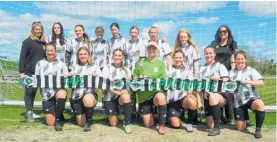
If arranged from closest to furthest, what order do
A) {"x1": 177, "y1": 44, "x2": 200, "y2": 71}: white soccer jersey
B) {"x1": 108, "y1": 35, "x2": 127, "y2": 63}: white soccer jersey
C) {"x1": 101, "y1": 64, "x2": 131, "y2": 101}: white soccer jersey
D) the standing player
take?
1. {"x1": 101, "y1": 64, "x2": 131, "y2": 101}: white soccer jersey
2. {"x1": 177, "y1": 44, "x2": 200, "y2": 71}: white soccer jersey
3. the standing player
4. {"x1": 108, "y1": 35, "x2": 127, "y2": 63}: white soccer jersey

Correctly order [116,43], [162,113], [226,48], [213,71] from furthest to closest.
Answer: [116,43] → [226,48] → [213,71] → [162,113]

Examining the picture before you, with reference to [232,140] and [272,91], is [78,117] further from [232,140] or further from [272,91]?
[272,91]

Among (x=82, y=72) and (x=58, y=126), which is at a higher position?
(x=82, y=72)

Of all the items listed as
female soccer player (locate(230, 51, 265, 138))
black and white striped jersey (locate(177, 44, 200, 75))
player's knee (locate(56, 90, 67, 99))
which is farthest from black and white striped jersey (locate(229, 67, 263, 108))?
player's knee (locate(56, 90, 67, 99))

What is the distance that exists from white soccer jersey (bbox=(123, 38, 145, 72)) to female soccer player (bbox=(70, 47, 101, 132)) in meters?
1.04

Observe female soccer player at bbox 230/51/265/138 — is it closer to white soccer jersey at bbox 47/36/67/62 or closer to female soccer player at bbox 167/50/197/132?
female soccer player at bbox 167/50/197/132

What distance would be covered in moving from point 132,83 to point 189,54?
4.17ft

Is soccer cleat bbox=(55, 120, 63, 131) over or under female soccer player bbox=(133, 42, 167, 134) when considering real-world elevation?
Answer: under

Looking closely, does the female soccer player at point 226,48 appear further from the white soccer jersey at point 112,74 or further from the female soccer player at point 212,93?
the white soccer jersey at point 112,74

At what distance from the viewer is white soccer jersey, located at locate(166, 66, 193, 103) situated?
550 centimetres

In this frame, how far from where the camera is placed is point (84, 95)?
212 inches

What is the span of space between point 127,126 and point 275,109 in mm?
4183

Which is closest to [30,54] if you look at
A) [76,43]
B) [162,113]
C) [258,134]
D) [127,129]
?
[76,43]

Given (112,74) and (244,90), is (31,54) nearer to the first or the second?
(112,74)
